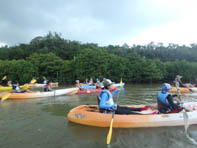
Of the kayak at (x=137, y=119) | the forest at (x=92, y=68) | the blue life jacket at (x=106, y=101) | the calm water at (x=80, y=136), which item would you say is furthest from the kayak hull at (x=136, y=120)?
the forest at (x=92, y=68)

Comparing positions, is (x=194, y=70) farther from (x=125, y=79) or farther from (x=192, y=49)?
(x=192, y=49)

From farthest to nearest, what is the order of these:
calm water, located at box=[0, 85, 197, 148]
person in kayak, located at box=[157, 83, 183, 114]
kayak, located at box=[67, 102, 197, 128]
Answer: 1. person in kayak, located at box=[157, 83, 183, 114]
2. kayak, located at box=[67, 102, 197, 128]
3. calm water, located at box=[0, 85, 197, 148]

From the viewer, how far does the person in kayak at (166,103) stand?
5038 millimetres

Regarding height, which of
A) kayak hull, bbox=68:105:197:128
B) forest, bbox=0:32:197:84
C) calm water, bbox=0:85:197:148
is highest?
forest, bbox=0:32:197:84

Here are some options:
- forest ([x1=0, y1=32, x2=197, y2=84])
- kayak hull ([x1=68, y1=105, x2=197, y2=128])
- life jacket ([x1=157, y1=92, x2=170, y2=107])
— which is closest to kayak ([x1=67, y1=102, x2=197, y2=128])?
kayak hull ([x1=68, y1=105, x2=197, y2=128])

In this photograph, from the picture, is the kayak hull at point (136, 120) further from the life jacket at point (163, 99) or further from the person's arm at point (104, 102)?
the life jacket at point (163, 99)

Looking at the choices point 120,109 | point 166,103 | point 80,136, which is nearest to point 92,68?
point 120,109

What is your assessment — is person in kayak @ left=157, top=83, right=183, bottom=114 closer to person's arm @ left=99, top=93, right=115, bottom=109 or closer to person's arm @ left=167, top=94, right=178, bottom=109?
person's arm @ left=167, top=94, right=178, bottom=109

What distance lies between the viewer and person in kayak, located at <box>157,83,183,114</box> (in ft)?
16.5

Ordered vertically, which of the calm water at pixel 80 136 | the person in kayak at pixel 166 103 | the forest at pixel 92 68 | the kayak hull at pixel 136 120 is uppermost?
the forest at pixel 92 68

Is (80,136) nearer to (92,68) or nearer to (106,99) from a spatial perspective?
(106,99)

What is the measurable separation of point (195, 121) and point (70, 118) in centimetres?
426

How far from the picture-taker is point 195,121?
519 centimetres

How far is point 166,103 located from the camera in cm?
518
